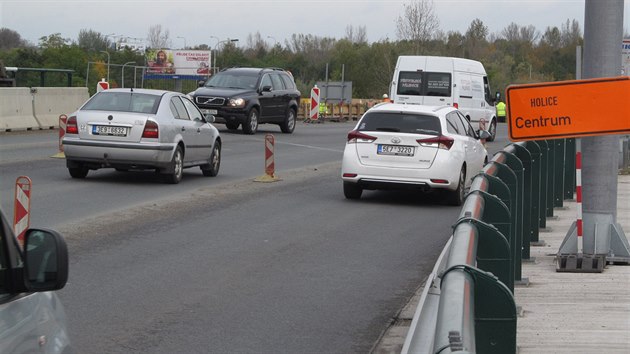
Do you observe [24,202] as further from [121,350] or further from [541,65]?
[541,65]

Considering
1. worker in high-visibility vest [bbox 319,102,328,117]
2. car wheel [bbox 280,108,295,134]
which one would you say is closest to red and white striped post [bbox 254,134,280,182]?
car wheel [bbox 280,108,295,134]

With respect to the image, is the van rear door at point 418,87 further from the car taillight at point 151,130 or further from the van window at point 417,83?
the car taillight at point 151,130

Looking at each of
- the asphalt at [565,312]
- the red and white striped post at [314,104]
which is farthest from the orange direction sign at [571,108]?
the red and white striped post at [314,104]

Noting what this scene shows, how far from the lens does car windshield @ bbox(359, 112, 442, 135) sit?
1770 cm

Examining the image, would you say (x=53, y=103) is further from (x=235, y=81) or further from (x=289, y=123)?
(x=289, y=123)

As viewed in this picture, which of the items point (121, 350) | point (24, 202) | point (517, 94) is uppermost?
point (517, 94)

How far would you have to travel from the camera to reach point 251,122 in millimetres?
34781

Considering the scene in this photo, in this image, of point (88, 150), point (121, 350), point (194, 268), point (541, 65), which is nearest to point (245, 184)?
point (88, 150)

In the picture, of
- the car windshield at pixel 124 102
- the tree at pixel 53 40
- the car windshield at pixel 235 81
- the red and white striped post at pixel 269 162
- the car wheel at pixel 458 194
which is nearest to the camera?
the car wheel at pixel 458 194

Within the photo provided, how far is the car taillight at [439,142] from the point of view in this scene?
1748cm

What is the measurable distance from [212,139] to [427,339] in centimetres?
1704

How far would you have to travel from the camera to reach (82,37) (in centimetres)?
12631

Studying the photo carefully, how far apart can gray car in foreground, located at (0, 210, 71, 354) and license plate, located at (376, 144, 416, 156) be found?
44.6 ft

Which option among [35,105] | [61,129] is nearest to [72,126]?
[61,129]
